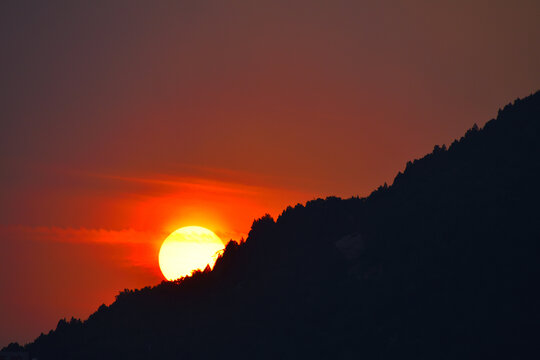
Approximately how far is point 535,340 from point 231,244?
7337 centimetres

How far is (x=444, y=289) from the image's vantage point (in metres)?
151

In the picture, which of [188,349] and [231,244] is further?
[231,244]

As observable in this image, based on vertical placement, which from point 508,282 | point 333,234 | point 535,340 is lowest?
point 535,340

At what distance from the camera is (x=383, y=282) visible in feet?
528

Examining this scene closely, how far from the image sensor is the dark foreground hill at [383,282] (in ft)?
477

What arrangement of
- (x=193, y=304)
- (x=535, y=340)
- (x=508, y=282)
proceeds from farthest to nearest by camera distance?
(x=193, y=304) < (x=508, y=282) < (x=535, y=340)

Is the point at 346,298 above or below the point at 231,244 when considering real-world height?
below

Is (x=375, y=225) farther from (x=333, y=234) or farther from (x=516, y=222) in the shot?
(x=516, y=222)

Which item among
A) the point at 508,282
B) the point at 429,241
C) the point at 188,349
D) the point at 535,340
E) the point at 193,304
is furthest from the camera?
the point at 193,304

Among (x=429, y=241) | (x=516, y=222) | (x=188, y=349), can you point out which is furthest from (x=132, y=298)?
(x=516, y=222)

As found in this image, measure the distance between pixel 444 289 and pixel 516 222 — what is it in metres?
15.7

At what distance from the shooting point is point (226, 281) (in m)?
189

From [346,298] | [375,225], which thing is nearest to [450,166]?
[375,225]

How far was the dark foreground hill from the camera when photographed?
5719 inches
